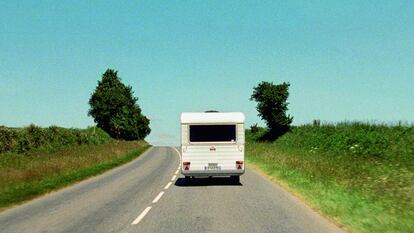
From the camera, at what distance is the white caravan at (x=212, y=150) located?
19.8 metres

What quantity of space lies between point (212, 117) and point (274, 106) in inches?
2054

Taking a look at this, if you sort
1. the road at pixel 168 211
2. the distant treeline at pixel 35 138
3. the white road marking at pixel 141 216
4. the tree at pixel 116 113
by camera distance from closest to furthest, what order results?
1. the road at pixel 168 211
2. the white road marking at pixel 141 216
3. the distant treeline at pixel 35 138
4. the tree at pixel 116 113

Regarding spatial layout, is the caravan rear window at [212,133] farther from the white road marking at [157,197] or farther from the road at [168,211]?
the white road marking at [157,197]

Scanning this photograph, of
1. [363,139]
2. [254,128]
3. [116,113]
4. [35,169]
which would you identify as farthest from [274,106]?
[35,169]

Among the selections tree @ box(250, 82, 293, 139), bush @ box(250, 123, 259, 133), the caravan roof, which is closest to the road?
the caravan roof

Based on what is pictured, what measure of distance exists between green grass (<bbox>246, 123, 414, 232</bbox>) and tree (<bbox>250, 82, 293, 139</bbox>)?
85.7ft

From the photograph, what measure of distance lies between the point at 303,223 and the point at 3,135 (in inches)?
1135

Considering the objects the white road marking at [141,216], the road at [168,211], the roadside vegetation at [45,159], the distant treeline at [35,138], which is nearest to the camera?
the road at [168,211]

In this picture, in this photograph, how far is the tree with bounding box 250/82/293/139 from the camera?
224ft

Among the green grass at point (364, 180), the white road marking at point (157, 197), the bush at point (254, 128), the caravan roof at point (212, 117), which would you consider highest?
the bush at point (254, 128)

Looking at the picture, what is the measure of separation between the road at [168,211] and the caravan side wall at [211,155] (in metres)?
0.72

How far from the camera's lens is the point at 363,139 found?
33.8 metres

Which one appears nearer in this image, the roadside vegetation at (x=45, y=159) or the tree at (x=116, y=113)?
the roadside vegetation at (x=45, y=159)

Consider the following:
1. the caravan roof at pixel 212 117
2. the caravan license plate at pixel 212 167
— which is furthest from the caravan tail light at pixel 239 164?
the caravan roof at pixel 212 117
